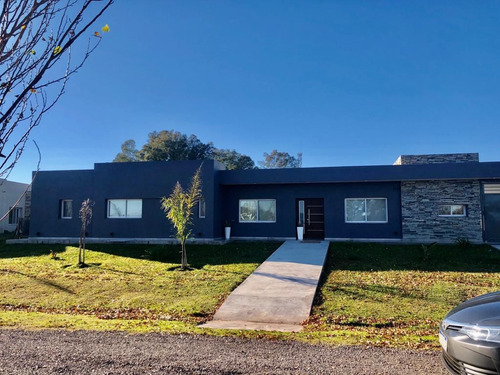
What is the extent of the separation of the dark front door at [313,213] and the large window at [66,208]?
1200 cm

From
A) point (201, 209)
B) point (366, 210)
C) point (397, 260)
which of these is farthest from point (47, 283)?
point (366, 210)

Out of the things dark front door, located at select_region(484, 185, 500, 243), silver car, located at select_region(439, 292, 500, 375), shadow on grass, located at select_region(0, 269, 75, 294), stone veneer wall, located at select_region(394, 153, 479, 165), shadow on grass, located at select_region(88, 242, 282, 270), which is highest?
stone veneer wall, located at select_region(394, 153, 479, 165)

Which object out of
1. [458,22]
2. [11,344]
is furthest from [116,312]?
[458,22]

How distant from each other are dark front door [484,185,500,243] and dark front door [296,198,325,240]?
7.31 m

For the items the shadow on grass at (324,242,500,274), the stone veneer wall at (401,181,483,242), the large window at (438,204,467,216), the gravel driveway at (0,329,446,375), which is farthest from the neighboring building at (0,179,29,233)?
the large window at (438,204,467,216)

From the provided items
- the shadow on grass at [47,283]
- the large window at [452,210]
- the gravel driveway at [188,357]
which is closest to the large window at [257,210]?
the large window at [452,210]

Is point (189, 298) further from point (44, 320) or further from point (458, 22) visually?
point (458, 22)

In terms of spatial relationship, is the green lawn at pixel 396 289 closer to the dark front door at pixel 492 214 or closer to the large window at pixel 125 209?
the dark front door at pixel 492 214

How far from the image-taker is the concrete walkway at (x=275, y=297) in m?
7.00

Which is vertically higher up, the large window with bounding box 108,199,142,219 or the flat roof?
the flat roof

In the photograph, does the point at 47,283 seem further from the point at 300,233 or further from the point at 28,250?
the point at 300,233

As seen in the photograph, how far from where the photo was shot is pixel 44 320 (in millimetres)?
6824

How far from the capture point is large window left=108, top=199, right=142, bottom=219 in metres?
17.7

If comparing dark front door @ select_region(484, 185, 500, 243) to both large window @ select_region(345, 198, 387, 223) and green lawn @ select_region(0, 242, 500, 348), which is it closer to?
green lawn @ select_region(0, 242, 500, 348)
